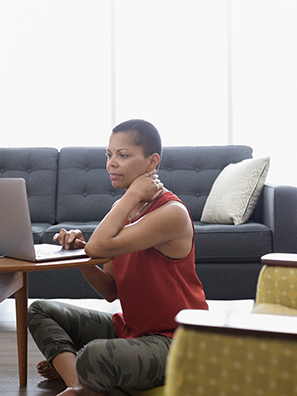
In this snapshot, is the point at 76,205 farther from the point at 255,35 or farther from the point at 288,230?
the point at 255,35

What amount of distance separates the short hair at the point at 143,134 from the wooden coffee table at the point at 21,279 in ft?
1.19

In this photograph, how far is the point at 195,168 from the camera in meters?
3.06

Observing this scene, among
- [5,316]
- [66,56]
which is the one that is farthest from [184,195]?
[66,56]

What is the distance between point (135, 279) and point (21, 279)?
449 millimetres

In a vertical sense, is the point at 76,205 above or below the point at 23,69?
below

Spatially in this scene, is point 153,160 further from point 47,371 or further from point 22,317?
point 47,371

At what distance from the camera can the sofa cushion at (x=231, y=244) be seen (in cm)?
237

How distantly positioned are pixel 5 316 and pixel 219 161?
1681 mm

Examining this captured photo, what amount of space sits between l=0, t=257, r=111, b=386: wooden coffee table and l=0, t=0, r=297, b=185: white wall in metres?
2.66

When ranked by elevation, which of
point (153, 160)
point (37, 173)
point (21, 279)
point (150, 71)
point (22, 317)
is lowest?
point (22, 317)

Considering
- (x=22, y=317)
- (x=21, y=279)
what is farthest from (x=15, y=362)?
(x=21, y=279)

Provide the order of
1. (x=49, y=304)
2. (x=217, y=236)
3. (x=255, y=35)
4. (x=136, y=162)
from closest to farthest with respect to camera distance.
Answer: (x=136, y=162), (x=49, y=304), (x=217, y=236), (x=255, y=35)

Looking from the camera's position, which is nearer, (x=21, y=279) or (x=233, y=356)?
(x=233, y=356)

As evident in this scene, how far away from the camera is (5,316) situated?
2482 millimetres
